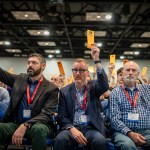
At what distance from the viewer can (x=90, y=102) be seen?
11.3 feet

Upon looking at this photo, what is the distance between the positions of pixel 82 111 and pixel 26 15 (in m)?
6.53

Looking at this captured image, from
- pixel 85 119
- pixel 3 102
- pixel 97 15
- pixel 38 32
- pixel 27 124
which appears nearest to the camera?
pixel 27 124

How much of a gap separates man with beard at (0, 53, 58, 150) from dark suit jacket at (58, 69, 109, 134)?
5.9 inches

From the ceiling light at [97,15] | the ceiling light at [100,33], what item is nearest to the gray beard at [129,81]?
the ceiling light at [97,15]

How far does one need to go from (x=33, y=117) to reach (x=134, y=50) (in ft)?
39.8

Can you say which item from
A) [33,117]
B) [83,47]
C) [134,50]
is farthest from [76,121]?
[134,50]

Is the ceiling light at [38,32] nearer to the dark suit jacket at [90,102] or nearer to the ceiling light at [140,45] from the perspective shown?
the ceiling light at [140,45]

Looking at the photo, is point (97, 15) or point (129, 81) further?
point (97, 15)

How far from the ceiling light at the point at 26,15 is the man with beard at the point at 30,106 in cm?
547

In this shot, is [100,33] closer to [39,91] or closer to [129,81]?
[129,81]

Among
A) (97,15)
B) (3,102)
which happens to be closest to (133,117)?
(3,102)

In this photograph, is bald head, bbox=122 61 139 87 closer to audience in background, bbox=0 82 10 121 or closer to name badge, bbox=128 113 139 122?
name badge, bbox=128 113 139 122

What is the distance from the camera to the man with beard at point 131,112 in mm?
3186

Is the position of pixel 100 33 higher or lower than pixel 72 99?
higher
